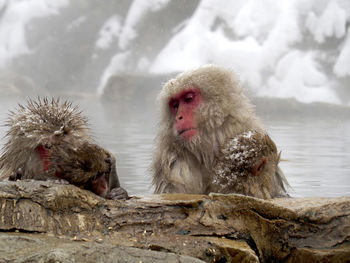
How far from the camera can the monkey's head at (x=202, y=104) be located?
9.84 feet

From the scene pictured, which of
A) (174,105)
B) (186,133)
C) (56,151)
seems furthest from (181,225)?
(174,105)

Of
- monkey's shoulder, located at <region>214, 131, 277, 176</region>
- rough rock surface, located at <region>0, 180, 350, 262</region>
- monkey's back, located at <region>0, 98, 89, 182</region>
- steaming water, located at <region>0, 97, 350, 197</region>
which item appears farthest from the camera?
steaming water, located at <region>0, 97, 350, 197</region>

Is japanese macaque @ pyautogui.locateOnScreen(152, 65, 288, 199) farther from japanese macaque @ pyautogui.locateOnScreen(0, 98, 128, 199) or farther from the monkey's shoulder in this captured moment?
japanese macaque @ pyautogui.locateOnScreen(0, 98, 128, 199)

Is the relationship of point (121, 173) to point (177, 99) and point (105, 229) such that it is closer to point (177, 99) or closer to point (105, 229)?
point (177, 99)

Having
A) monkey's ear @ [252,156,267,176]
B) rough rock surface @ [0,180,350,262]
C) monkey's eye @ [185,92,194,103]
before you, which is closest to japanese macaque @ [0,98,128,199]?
rough rock surface @ [0,180,350,262]

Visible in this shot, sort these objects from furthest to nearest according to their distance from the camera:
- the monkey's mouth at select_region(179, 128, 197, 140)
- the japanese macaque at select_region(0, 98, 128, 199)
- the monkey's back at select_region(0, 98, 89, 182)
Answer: the monkey's mouth at select_region(179, 128, 197, 140) < the monkey's back at select_region(0, 98, 89, 182) < the japanese macaque at select_region(0, 98, 128, 199)

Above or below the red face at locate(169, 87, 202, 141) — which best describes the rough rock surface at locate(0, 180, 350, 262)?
below

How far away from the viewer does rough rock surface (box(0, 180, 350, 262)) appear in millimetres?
1665

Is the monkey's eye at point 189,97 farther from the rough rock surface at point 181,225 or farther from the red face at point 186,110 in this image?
the rough rock surface at point 181,225

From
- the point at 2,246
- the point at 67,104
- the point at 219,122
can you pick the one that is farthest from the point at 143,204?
the point at 219,122

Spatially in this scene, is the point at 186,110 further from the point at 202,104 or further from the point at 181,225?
the point at 181,225

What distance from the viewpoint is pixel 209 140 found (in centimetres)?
299

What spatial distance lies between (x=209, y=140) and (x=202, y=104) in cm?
23

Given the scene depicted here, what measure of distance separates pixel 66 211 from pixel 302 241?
35.4 inches
